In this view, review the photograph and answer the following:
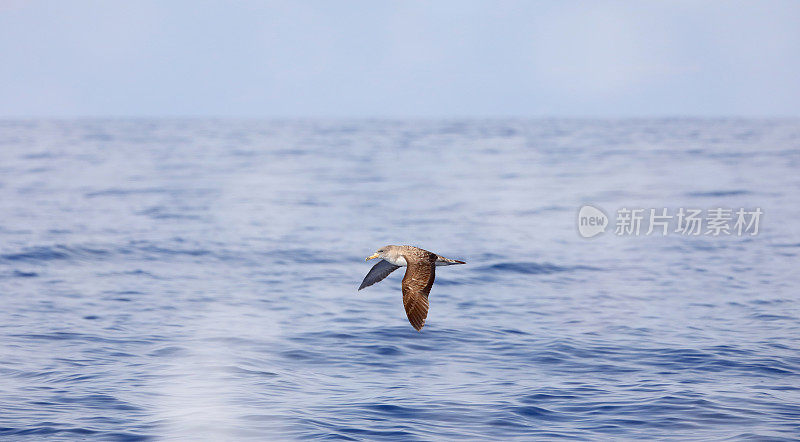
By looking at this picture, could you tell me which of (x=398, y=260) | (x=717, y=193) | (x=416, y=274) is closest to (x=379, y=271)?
(x=398, y=260)

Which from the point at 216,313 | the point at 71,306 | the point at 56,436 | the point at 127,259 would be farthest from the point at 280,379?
the point at 127,259

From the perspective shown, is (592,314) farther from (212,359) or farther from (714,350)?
(212,359)

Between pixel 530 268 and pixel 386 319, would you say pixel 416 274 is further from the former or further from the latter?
pixel 530 268

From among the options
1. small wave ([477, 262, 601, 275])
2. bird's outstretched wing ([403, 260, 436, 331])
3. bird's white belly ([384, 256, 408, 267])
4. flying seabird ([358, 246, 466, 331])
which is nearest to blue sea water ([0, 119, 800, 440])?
small wave ([477, 262, 601, 275])

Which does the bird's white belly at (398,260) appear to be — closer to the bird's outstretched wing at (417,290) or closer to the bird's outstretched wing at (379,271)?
the bird's outstretched wing at (417,290)

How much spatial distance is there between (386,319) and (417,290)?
29.8ft

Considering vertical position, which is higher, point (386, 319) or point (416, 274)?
point (416, 274)

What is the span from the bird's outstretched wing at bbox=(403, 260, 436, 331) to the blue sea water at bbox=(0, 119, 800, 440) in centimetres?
289

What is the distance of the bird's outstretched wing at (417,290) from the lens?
9805 millimetres

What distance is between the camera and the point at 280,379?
14898 mm

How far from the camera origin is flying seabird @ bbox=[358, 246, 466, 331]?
987cm

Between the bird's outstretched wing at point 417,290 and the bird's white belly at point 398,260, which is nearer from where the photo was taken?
the bird's outstretched wing at point 417,290

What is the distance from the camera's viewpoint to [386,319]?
1914cm

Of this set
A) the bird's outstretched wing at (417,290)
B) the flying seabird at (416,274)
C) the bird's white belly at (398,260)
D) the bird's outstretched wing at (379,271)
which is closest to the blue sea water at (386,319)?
the bird's outstretched wing at (379,271)
